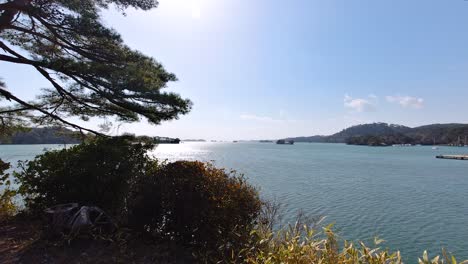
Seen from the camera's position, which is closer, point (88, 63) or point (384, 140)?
point (88, 63)

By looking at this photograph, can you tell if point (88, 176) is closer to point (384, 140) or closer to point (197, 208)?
point (197, 208)

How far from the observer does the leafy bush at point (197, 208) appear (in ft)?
13.9

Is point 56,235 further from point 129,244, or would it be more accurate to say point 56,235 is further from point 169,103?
point 169,103

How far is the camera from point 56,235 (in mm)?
4512

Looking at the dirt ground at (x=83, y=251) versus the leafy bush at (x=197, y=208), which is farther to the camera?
the leafy bush at (x=197, y=208)

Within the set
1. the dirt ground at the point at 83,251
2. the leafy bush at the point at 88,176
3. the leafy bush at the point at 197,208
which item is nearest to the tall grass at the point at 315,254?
the leafy bush at the point at 197,208

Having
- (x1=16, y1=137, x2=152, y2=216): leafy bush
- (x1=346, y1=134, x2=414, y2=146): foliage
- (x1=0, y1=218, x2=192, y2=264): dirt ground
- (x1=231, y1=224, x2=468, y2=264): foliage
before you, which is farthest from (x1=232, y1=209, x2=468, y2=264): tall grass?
(x1=346, y1=134, x2=414, y2=146): foliage

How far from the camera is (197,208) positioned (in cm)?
427

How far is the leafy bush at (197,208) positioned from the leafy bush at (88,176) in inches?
34.8

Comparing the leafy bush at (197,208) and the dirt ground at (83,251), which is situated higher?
the leafy bush at (197,208)

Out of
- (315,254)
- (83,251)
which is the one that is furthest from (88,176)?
(315,254)

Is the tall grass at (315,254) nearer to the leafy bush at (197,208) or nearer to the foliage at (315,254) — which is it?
the foliage at (315,254)

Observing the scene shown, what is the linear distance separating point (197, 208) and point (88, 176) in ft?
8.83

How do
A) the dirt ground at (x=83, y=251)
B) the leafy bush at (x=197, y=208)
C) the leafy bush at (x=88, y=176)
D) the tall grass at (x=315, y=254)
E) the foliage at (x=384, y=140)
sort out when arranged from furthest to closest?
the foliage at (x=384, y=140), the leafy bush at (x=88, y=176), the leafy bush at (x=197, y=208), the dirt ground at (x=83, y=251), the tall grass at (x=315, y=254)
